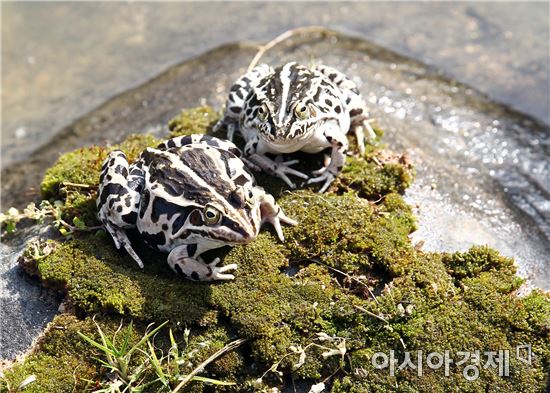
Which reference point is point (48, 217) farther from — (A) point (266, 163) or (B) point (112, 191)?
(A) point (266, 163)

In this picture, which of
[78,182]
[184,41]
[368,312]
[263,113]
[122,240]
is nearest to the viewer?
[368,312]

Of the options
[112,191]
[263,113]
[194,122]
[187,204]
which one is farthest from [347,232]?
[194,122]

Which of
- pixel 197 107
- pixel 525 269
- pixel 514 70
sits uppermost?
pixel 197 107

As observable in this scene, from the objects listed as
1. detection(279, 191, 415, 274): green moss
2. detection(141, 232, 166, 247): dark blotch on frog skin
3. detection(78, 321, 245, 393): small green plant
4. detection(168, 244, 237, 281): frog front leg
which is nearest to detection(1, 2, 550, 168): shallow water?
detection(279, 191, 415, 274): green moss

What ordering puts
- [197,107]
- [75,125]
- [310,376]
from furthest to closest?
[75,125]
[197,107]
[310,376]

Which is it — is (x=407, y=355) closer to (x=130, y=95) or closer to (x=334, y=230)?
(x=334, y=230)

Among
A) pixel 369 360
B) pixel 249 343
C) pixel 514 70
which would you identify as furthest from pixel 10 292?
pixel 514 70
